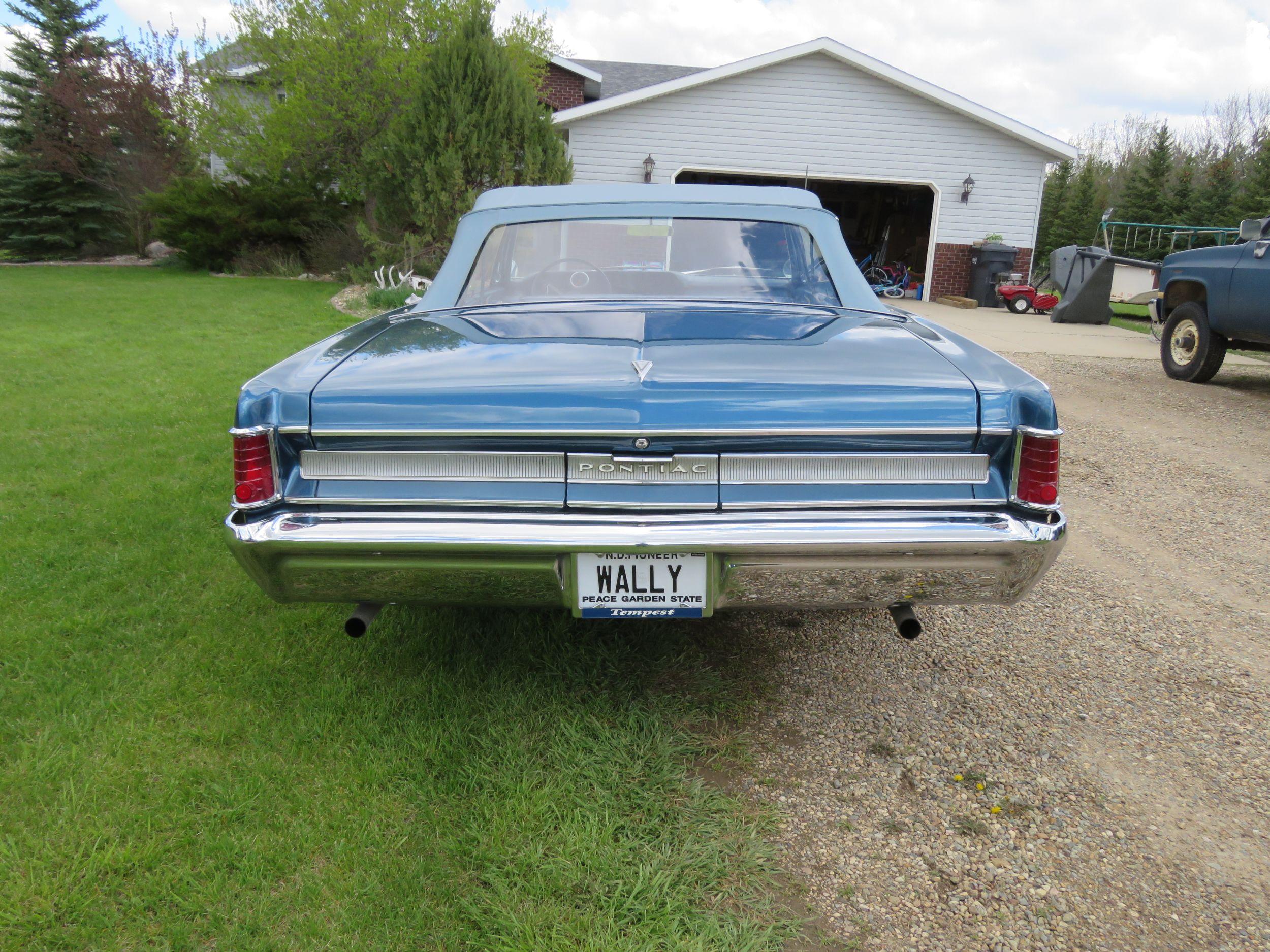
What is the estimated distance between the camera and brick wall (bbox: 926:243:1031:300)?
1825 centimetres

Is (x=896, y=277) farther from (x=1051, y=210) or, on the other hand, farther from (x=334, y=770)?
(x=334, y=770)

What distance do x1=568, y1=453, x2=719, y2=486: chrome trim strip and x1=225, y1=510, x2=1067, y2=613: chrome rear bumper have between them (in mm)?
89

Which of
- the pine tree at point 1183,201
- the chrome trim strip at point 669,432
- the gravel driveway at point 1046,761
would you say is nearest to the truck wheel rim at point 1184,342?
the gravel driveway at point 1046,761

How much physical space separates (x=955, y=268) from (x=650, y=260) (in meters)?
16.8

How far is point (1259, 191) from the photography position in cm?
2573

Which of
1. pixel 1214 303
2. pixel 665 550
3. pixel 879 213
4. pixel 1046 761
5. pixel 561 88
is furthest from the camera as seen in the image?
pixel 561 88

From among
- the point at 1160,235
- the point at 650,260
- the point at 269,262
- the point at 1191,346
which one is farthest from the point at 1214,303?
the point at 1160,235

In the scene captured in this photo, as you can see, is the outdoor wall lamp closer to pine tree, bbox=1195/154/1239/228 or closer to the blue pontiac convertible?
pine tree, bbox=1195/154/1239/228

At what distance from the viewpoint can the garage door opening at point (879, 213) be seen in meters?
18.6

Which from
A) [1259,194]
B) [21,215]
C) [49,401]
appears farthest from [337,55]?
[1259,194]

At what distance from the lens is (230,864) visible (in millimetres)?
2082

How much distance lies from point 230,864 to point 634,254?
243 centimetres

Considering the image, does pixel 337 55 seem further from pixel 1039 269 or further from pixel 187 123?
pixel 1039 269

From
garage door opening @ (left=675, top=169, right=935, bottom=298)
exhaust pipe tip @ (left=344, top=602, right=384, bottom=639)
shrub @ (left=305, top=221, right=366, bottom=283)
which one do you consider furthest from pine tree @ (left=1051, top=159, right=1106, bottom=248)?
exhaust pipe tip @ (left=344, top=602, right=384, bottom=639)
